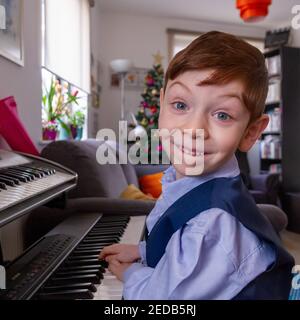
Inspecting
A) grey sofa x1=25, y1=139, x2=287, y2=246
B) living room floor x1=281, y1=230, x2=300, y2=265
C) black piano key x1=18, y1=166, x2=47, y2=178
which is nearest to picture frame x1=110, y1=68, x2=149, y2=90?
living room floor x1=281, y1=230, x2=300, y2=265

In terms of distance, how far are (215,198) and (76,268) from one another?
1.00ft

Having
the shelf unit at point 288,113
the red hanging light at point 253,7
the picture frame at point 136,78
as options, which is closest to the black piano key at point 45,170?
the red hanging light at point 253,7

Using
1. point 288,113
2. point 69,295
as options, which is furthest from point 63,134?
point 288,113

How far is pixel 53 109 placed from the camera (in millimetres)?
1995

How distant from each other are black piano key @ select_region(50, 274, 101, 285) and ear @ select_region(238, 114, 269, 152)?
0.93 feet

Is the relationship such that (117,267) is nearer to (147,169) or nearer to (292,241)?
(147,169)

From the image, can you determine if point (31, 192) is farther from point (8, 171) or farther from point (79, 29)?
point (79, 29)

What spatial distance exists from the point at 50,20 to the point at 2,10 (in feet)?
2.56

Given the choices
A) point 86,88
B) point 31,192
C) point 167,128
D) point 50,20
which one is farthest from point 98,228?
point 86,88

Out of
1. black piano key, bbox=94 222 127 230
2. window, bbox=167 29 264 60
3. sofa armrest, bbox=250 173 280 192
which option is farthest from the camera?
window, bbox=167 29 264 60

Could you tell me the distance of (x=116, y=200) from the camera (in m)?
1.12

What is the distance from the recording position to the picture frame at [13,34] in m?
1.17

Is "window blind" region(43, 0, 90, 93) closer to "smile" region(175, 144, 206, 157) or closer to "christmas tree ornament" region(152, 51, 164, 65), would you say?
"christmas tree ornament" region(152, 51, 164, 65)

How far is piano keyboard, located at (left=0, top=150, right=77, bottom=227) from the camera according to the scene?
0.52 meters
